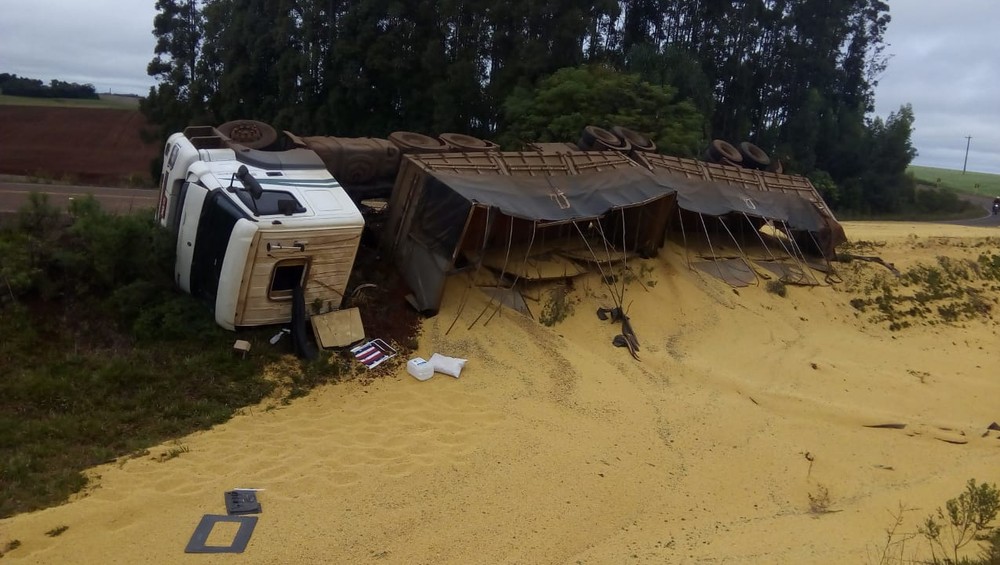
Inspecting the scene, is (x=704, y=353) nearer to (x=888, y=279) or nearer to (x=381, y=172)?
(x=381, y=172)

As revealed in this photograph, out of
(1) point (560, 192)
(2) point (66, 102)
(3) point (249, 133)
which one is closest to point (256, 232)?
(3) point (249, 133)

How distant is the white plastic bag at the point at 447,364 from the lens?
8.65m

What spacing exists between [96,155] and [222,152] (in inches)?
1086

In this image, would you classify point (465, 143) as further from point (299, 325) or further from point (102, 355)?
point (102, 355)

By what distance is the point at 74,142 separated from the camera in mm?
33125

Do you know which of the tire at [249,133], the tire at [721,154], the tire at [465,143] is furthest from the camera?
the tire at [721,154]

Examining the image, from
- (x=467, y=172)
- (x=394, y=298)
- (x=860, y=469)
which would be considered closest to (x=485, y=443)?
(x=394, y=298)

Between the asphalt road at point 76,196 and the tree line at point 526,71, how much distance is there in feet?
30.3

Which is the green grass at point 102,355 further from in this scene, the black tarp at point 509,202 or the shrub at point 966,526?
the shrub at point 966,526

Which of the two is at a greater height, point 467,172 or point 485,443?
point 467,172

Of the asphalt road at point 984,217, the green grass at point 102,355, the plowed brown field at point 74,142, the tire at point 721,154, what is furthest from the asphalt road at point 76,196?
the asphalt road at point 984,217

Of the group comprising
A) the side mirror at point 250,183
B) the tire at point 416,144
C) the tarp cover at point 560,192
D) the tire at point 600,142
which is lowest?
the side mirror at point 250,183

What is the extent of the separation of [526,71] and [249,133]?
49.1 feet

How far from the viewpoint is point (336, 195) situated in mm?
9070
